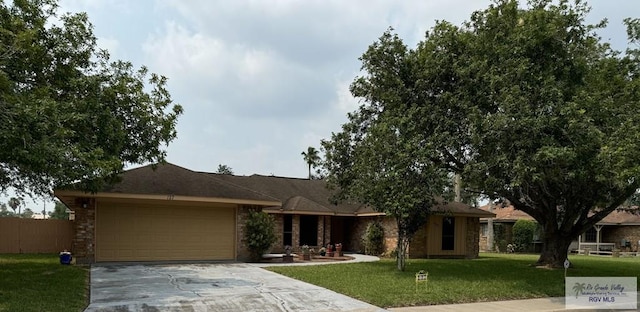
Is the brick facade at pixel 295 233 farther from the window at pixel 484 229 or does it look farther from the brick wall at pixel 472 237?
the window at pixel 484 229

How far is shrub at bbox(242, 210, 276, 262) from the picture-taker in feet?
60.3

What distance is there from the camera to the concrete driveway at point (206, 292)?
31.7 feet

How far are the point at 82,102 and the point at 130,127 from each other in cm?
234

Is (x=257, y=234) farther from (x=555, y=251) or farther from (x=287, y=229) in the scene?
(x=555, y=251)

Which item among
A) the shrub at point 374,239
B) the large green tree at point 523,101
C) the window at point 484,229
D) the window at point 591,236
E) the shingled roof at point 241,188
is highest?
the large green tree at point 523,101

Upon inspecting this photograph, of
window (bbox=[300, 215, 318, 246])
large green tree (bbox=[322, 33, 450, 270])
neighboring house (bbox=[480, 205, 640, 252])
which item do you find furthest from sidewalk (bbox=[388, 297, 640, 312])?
neighboring house (bbox=[480, 205, 640, 252])

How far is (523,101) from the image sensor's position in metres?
12.3

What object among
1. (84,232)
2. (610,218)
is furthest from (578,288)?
(610,218)

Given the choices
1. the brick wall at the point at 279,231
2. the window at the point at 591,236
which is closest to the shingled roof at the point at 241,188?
the brick wall at the point at 279,231

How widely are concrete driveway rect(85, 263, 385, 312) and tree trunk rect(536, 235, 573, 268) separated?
1079 cm

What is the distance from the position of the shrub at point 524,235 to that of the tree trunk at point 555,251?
14497 millimetres

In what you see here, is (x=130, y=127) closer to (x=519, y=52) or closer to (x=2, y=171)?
(x=2, y=171)

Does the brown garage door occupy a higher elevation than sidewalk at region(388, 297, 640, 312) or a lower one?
higher

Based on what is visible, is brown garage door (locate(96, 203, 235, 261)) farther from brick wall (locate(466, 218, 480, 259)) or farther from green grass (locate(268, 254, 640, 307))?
brick wall (locate(466, 218, 480, 259))
